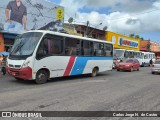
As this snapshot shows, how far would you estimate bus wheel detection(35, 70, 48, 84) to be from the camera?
1295 centimetres

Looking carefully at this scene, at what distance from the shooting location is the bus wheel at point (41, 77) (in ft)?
42.5

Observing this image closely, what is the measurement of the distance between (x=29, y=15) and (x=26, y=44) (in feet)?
45.5

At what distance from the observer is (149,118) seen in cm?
660

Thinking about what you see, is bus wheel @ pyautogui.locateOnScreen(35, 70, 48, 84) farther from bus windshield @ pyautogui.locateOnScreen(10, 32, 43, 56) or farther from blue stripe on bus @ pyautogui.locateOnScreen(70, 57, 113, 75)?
blue stripe on bus @ pyautogui.locateOnScreen(70, 57, 113, 75)

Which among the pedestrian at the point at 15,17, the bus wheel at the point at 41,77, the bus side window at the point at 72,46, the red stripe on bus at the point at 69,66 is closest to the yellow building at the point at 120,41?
the pedestrian at the point at 15,17

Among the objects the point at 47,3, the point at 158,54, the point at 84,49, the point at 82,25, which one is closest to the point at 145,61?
the point at 82,25

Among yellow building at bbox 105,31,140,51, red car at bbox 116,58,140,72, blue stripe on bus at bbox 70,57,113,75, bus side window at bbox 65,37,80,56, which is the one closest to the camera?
bus side window at bbox 65,37,80,56

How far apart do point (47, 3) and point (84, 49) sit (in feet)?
45.1

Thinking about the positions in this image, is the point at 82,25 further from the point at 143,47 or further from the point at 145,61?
the point at 143,47

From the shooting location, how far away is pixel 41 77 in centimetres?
1315

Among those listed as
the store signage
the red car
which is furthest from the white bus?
the store signage

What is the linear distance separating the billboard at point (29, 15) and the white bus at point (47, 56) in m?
10.5

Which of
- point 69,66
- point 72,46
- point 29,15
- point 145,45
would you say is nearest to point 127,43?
point 145,45

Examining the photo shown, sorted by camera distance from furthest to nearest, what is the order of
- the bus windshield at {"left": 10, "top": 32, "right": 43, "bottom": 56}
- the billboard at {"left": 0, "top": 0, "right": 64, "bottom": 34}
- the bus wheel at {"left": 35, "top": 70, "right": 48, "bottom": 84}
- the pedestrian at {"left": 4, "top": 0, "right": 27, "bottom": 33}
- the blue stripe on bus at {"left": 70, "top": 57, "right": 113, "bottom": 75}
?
the pedestrian at {"left": 4, "top": 0, "right": 27, "bottom": 33}, the billboard at {"left": 0, "top": 0, "right": 64, "bottom": 34}, the blue stripe on bus at {"left": 70, "top": 57, "right": 113, "bottom": 75}, the bus wheel at {"left": 35, "top": 70, "right": 48, "bottom": 84}, the bus windshield at {"left": 10, "top": 32, "right": 43, "bottom": 56}
